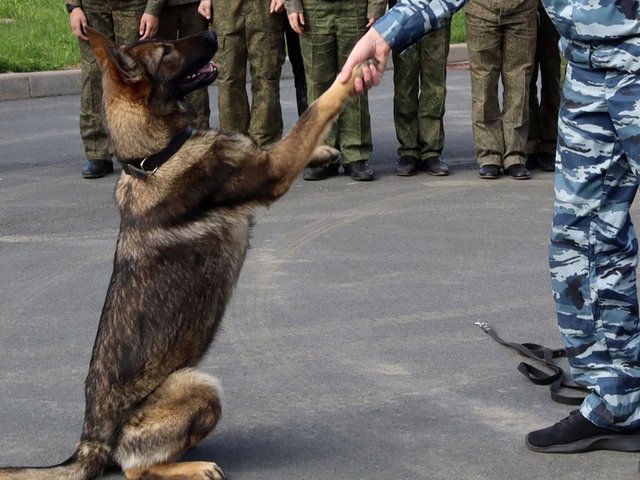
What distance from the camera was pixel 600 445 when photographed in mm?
4297

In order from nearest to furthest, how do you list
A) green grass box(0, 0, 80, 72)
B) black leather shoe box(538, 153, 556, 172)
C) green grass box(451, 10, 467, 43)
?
black leather shoe box(538, 153, 556, 172) → green grass box(0, 0, 80, 72) → green grass box(451, 10, 467, 43)

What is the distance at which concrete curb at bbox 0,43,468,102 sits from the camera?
→ 12562 mm

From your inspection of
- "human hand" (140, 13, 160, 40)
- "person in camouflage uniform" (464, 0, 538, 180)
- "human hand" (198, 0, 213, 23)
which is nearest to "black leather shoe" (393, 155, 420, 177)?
"person in camouflage uniform" (464, 0, 538, 180)

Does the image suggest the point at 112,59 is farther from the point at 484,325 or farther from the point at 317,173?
the point at 317,173

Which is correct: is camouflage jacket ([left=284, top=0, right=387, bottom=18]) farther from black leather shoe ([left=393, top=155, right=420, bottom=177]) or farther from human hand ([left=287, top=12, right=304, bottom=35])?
black leather shoe ([left=393, top=155, right=420, bottom=177])

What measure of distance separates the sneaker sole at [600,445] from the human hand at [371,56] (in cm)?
144

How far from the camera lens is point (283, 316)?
5.88 m

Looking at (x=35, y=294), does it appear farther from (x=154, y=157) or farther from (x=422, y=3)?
(x=422, y=3)

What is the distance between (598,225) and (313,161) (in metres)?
1.18

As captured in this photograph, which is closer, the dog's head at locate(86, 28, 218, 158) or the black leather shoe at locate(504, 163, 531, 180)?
the dog's head at locate(86, 28, 218, 158)

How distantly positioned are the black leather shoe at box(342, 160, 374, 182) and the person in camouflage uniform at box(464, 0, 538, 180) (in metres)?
0.81

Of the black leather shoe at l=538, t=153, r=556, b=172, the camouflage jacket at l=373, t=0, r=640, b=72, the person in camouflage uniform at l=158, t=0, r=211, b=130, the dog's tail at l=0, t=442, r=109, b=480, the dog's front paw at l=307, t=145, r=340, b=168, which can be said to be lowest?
the black leather shoe at l=538, t=153, r=556, b=172

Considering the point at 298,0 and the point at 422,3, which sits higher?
the point at 422,3

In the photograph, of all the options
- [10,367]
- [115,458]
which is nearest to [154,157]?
→ [115,458]
